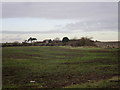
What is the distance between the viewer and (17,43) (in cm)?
7956

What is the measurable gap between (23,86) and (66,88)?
9.18ft

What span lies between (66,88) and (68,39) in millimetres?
101979

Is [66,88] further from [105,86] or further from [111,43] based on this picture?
[111,43]

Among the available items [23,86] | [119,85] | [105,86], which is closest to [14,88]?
[23,86]

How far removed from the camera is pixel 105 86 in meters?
9.65

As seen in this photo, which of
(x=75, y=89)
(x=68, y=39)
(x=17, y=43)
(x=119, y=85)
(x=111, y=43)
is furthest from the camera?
(x=68, y=39)

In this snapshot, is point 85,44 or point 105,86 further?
point 85,44

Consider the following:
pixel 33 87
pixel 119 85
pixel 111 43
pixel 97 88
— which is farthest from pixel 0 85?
pixel 111 43

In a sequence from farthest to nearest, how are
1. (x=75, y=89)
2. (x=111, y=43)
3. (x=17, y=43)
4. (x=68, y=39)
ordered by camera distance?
(x=68, y=39)
(x=17, y=43)
(x=111, y=43)
(x=75, y=89)

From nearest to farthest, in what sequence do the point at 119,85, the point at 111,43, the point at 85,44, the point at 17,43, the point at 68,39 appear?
the point at 119,85
the point at 111,43
the point at 17,43
the point at 85,44
the point at 68,39

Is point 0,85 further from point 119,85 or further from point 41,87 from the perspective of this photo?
point 119,85

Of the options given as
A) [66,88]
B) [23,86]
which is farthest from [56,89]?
[23,86]

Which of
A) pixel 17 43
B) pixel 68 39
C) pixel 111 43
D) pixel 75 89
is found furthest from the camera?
pixel 68 39

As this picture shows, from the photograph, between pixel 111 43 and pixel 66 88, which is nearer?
pixel 66 88
